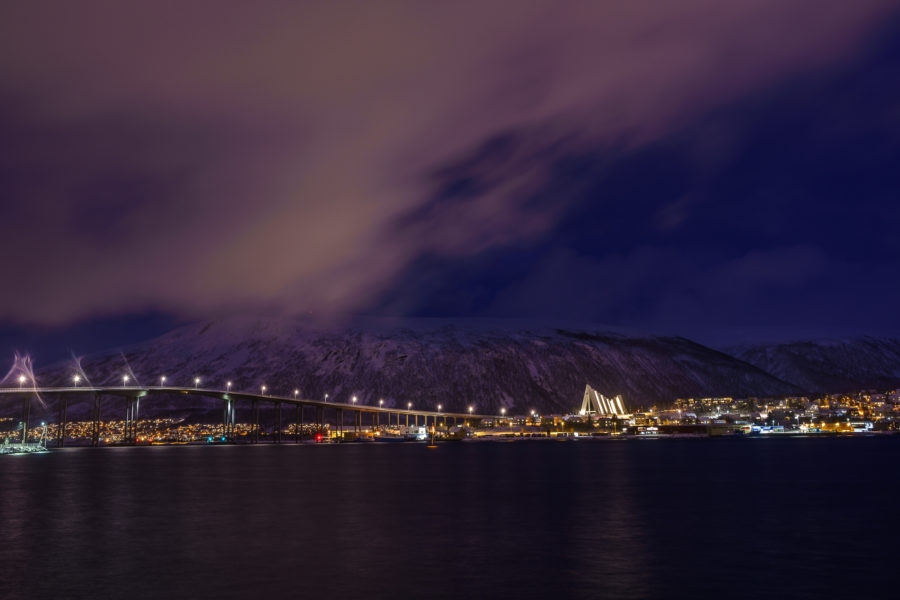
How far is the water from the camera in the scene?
3369cm

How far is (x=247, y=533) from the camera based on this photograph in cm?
4906

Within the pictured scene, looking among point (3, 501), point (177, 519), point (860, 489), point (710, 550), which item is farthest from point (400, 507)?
point (860, 489)

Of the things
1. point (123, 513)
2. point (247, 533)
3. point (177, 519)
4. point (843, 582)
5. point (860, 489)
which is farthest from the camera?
point (860, 489)

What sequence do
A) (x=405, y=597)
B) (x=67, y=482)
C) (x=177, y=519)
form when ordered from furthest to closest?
(x=67, y=482), (x=177, y=519), (x=405, y=597)

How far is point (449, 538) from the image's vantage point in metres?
46.9

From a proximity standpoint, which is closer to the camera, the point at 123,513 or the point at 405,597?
the point at 405,597

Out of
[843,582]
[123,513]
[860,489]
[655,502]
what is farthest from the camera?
[860,489]

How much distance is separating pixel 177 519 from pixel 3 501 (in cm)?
2397

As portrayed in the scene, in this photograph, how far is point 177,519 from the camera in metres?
56.3

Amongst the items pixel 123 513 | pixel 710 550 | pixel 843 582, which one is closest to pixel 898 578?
pixel 843 582

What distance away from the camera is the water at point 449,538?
33688mm

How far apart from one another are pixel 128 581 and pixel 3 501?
43.5 meters

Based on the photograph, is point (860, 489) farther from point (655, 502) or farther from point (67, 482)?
point (67, 482)

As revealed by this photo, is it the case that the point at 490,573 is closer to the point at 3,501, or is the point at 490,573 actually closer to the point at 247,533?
the point at 247,533
